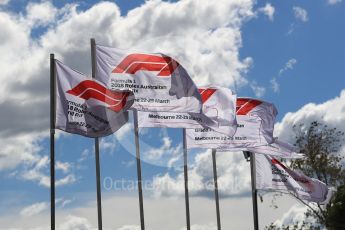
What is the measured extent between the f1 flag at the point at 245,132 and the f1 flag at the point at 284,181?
2.69 metres

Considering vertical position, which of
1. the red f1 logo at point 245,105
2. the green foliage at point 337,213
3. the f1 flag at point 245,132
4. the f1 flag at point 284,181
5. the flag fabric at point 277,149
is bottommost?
the green foliage at point 337,213

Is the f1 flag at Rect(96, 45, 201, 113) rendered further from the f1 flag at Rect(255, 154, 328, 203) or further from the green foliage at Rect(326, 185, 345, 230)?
the green foliage at Rect(326, 185, 345, 230)

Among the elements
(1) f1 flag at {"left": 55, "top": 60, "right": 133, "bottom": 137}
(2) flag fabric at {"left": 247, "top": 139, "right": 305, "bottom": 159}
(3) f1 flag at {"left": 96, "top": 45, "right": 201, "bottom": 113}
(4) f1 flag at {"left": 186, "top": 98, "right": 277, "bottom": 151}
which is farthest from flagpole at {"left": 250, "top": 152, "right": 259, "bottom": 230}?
(1) f1 flag at {"left": 55, "top": 60, "right": 133, "bottom": 137}

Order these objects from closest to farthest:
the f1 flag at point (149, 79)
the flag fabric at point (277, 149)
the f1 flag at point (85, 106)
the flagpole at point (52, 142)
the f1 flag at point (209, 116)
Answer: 1. the flagpole at point (52, 142)
2. the f1 flag at point (85, 106)
3. the f1 flag at point (149, 79)
4. the f1 flag at point (209, 116)
5. the flag fabric at point (277, 149)

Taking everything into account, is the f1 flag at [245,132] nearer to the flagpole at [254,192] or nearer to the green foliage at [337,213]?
the flagpole at [254,192]

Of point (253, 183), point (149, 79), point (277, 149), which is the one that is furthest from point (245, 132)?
point (149, 79)

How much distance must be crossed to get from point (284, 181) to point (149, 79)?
1344cm

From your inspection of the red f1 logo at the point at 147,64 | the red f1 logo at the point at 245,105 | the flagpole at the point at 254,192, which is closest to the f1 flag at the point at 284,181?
the flagpole at the point at 254,192

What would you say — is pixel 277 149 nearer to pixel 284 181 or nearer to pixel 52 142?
pixel 284 181

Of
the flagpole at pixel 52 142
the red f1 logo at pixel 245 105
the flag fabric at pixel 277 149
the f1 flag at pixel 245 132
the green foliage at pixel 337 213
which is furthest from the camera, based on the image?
the green foliage at pixel 337 213

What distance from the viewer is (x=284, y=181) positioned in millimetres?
37625

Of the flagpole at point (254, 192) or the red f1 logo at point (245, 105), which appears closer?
the red f1 logo at point (245, 105)

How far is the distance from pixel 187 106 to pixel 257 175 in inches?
481

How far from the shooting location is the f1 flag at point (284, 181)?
37.6 meters
